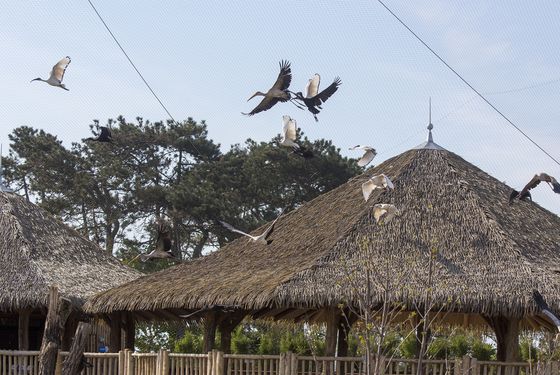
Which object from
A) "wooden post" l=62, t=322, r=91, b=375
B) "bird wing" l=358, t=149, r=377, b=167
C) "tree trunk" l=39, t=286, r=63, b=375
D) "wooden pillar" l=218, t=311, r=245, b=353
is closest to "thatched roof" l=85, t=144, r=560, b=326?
"wooden pillar" l=218, t=311, r=245, b=353

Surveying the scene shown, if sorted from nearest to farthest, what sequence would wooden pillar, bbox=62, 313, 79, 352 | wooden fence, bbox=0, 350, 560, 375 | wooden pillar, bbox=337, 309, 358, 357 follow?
1. wooden fence, bbox=0, 350, 560, 375
2. wooden pillar, bbox=337, 309, 358, 357
3. wooden pillar, bbox=62, 313, 79, 352

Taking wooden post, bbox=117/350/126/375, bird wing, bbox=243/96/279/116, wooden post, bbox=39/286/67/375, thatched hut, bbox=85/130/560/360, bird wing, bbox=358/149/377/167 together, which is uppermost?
bird wing, bbox=243/96/279/116

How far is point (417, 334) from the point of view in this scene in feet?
60.0

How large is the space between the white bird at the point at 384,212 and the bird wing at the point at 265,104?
→ 177 centimetres

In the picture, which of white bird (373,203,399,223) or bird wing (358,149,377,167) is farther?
white bird (373,203,399,223)

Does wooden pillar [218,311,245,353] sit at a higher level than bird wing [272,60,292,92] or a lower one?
lower

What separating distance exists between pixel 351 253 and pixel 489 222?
75.7 inches

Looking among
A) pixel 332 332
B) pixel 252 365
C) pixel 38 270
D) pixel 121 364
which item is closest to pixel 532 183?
pixel 332 332

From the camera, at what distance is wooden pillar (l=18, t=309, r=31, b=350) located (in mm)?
19383

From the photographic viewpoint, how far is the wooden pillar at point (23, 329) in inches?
763

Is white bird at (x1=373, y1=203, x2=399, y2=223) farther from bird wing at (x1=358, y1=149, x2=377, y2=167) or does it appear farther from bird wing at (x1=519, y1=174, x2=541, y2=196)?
bird wing at (x1=519, y1=174, x2=541, y2=196)

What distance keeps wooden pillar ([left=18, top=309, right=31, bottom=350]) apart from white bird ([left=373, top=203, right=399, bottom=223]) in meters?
6.44

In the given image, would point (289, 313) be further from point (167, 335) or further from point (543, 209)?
point (167, 335)

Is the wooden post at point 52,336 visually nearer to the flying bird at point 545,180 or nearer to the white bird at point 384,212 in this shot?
the white bird at point 384,212
